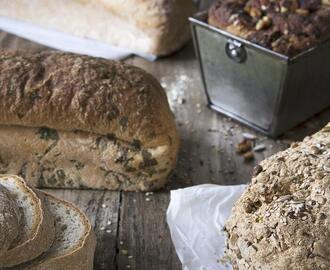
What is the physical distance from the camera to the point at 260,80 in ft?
7.89

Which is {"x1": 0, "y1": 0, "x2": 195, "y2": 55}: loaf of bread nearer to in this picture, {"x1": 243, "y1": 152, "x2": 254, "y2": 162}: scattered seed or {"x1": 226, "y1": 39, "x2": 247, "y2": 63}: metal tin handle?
{"x1": 226, "y1": 39, "x2": 247, "y2": 63}: metal tin handle

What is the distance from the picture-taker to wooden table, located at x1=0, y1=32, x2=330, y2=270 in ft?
6.34

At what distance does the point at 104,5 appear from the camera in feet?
Answer: 10.4

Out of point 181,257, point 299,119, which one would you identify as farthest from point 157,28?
point 181,257

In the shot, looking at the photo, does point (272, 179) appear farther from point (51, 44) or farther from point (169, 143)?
point (51, 44)

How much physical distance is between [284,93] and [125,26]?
1.07 m

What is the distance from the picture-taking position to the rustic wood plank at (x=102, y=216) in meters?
1.90

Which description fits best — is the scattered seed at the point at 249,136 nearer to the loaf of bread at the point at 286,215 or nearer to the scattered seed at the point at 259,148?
the scattered seed at the point at 259,148

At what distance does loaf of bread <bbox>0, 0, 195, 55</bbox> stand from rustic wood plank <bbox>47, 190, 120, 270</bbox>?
3.57 feet

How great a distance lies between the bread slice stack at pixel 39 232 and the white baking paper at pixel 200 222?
309 millimetres

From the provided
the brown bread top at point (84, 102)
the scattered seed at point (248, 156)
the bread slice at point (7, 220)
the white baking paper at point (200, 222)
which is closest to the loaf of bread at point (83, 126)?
the brown bread top at point (84, 102)

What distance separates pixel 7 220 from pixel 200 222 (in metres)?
0.64

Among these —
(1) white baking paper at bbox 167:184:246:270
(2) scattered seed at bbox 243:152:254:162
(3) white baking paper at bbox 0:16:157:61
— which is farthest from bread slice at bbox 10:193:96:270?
(3) white baking paper at bbox 0:16:157:61

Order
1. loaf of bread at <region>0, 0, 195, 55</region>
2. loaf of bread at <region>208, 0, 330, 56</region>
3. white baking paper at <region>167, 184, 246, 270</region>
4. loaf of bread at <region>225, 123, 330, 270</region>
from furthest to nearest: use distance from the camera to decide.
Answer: loaf of bread at <region>0, 0, 195, 55</region> < loaf of bread at <region>208, 0, 330, 56</region> < white baking paper at <region>167, 184, 246, 270</region> < loaf of bread at <region>225, 123, 330, 270</region>
